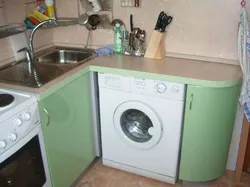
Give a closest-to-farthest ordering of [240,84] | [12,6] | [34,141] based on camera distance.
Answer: [34,141] → [240,84] → [12,6]

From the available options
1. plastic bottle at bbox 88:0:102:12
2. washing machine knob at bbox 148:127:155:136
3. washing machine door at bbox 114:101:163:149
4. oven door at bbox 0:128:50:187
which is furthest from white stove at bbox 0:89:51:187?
plastic bottle at bbox 88:0:102:12

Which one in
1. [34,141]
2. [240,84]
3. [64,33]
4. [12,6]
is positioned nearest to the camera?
[34,141]

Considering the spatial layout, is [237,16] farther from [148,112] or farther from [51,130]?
[51,130]

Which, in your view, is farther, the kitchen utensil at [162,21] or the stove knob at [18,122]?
the kitchen utensil at [162,21]

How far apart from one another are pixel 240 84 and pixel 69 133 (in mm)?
1165

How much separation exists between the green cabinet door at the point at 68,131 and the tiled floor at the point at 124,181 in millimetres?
117

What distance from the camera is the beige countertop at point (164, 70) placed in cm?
161

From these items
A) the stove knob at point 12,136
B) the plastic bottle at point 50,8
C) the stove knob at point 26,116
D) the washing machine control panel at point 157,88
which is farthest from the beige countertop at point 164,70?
Answer: the plastic bottle at point 50,8

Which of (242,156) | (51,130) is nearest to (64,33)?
(51,130)

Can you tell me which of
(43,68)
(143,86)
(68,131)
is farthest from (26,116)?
(143,86)

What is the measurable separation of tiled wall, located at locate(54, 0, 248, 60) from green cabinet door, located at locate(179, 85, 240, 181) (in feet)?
1.26

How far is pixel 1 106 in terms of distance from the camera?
51.7 inches

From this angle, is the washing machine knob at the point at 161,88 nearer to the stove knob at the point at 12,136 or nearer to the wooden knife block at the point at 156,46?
the wooden knife block at the point at 156,46

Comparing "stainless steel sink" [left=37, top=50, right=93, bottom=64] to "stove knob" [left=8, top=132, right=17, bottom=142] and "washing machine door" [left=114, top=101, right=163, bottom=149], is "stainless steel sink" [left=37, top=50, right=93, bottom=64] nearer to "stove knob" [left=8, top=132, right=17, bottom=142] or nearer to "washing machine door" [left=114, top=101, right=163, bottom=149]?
"washing machine door" [left=114, top=101, right=163, bottom=149]
